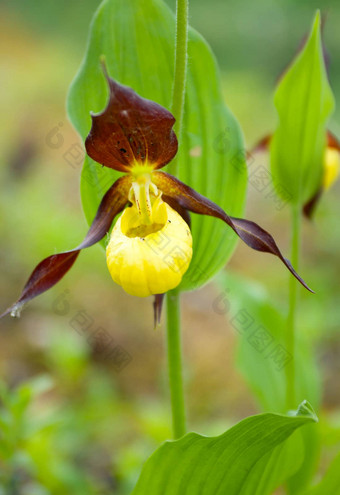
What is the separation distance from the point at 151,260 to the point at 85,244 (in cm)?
16

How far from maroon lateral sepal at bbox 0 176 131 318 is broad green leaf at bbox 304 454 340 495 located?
708mm

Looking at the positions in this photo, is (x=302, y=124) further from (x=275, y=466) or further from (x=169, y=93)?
(x=275, y=466)

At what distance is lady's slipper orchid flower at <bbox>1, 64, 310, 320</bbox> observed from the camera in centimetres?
91

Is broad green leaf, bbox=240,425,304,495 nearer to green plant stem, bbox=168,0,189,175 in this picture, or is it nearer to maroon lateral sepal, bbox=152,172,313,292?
maroon lateral sepal, bbox=152,172,313,292

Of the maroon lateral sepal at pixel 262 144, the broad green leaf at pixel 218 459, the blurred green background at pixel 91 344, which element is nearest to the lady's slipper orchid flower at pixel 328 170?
the maroon lateral sepal at pixel 262 144

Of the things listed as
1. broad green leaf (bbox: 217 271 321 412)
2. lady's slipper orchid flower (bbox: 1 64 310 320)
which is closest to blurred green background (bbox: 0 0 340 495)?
broad green leaf (bbox: 217 271 321 412)

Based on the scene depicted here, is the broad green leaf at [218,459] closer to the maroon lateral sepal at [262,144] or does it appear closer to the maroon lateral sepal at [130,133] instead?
the maroon lateral sepal at [130,133]

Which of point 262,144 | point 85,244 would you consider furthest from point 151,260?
point 262,144

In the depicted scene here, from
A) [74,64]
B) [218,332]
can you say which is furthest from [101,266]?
[74,64]

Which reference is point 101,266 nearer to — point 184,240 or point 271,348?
point 271,348

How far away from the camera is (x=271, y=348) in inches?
65.0

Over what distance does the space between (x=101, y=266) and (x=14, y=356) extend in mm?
795

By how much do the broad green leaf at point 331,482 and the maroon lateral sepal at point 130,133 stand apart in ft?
2.46

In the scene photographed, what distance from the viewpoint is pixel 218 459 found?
990 mm
